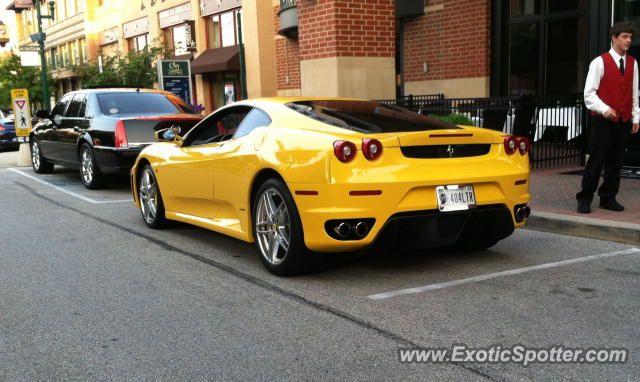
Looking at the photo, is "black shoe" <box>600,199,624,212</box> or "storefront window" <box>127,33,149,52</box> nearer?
"black shoe" <box>600,199,624,212</box>

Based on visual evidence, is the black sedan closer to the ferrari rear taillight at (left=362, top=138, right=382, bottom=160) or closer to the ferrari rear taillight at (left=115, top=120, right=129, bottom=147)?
the ferrari rear taillight at (left=115, top=120, right=129, bottom=147)

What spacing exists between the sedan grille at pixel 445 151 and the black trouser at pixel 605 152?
2.44 metres

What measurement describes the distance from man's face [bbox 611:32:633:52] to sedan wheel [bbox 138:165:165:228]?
5019 mm

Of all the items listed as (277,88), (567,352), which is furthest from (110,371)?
(277,88)

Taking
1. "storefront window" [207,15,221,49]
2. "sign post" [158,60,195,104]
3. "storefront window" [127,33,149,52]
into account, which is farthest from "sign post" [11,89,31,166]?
"storefront window" [127,33,149,52]

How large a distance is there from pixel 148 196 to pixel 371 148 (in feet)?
11.9

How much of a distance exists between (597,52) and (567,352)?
7945 mm

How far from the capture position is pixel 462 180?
4.96m

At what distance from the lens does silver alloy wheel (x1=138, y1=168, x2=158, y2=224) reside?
7.45m

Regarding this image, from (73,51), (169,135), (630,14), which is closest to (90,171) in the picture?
(169,135)

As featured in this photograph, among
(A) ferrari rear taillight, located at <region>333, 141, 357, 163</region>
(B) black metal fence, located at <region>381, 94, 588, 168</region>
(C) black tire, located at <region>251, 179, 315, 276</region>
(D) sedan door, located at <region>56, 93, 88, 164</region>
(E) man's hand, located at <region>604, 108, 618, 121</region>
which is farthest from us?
(D) sedan door, located at <region>56, 93, 88, 164</region>

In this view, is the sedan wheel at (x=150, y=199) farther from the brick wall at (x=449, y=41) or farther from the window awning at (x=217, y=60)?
the window awning at (x=217, y=60)

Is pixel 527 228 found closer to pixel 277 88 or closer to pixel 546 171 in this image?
pixel 546 171

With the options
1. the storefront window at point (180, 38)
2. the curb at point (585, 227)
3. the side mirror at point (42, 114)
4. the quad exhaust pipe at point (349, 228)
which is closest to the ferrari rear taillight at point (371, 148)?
the quad exhaust pipe at point (349, 228)
